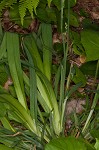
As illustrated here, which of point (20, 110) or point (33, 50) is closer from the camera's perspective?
point (20, 110)

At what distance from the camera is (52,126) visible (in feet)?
5.25

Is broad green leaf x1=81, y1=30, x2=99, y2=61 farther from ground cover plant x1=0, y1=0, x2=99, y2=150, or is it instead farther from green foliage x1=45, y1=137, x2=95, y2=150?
green foliage x1=45, y1=137, x2=95, y2=150

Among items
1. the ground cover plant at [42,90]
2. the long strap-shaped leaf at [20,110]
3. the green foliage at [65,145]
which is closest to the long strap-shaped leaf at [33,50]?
the ground cover plant at [42,90]

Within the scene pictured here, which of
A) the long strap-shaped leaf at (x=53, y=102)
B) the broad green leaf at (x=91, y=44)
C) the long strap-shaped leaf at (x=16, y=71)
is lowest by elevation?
the long strap-shaped leaf at (x=53, y=102)

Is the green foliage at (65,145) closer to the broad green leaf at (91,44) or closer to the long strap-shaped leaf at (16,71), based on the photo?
the long strap-shaped leaf at (16,71)

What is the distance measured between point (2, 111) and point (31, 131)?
178 mm

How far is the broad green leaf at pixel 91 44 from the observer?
1655 millimetres

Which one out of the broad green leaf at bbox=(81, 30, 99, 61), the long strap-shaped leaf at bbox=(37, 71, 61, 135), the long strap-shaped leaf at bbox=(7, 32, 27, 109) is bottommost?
the long strap-shaped leaf at bbox=(37, 71, 61, 135)

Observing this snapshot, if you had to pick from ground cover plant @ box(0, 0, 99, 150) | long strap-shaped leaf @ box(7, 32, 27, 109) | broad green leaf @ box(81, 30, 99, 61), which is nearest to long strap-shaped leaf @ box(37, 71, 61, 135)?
ground cover plant @ box(0, 0, 99, 150)

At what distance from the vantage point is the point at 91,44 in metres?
1.72

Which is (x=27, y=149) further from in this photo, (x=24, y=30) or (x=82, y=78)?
(x=24, y=30)

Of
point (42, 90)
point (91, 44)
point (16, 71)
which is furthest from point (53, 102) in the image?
point (91, 44)

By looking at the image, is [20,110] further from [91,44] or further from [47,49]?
[91,44]

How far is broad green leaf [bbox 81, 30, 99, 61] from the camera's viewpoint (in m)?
1.66
